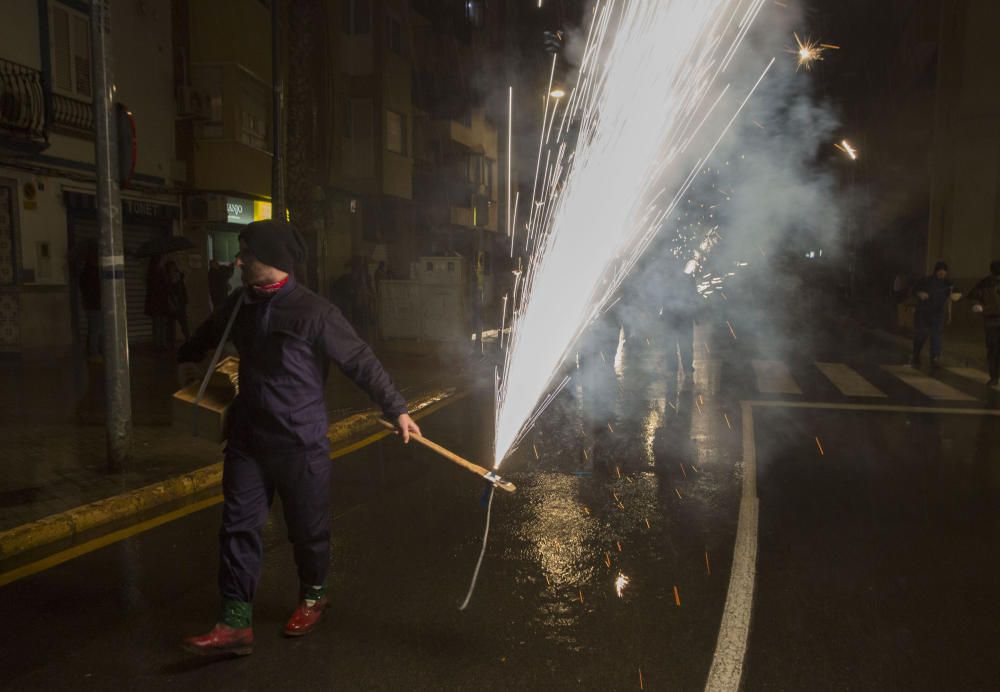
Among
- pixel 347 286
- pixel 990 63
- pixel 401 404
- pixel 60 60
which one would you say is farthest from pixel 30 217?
pixel 990 63

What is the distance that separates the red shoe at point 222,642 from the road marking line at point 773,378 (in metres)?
8.96

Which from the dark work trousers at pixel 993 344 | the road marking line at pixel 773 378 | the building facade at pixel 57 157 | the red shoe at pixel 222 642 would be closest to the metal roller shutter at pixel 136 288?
the building facade at pixel 57 157

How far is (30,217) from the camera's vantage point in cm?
1345

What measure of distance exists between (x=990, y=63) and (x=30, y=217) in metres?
23.1

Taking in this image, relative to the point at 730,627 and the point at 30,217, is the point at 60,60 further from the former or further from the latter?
the point at 730,627

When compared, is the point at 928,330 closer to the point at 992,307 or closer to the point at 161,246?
the point at 992,307

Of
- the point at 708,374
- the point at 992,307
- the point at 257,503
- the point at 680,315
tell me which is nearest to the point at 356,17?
the point at 708,374

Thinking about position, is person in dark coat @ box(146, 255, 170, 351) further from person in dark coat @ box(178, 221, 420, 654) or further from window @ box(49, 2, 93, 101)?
person in dark coat @ box(178, 221, 420, 654)

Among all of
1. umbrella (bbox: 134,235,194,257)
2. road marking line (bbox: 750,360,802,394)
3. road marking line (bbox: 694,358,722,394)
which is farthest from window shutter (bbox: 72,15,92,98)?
road marking line (bbox: 750,360,802,394)

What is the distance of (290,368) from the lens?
11.2 ft

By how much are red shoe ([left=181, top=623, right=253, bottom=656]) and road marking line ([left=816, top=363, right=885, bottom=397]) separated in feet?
31.3

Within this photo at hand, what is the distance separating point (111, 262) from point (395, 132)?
20.9 metres

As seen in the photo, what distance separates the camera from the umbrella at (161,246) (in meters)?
14.1

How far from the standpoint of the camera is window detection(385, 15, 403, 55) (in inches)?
997
